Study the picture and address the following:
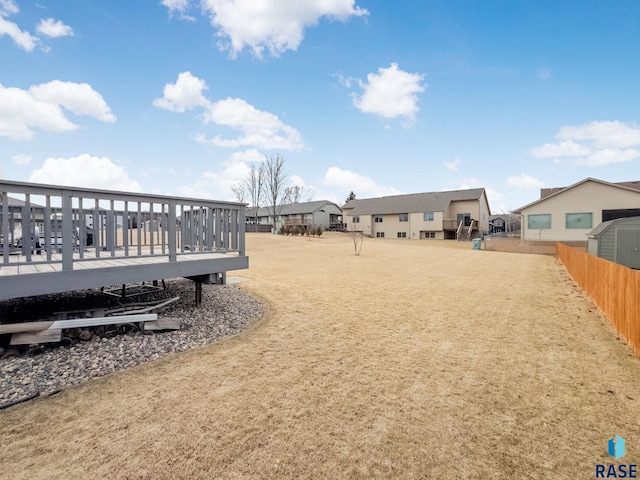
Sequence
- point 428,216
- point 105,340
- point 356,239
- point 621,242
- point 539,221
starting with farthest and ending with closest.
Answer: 1. point 428,216
2. point 356,239
3. point 539,221
4. point 621,242
5. point 105,340

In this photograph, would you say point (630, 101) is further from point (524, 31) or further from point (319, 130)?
point (319, 130)

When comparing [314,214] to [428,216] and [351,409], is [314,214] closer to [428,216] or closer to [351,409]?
[428,216]

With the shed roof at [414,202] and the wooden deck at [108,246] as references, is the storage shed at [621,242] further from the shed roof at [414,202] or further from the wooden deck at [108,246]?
the shed roof at [414,202]

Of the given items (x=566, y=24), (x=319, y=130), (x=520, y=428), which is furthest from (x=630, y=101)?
(x=520, y=428)

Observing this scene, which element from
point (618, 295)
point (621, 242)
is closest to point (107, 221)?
point (618, 295)

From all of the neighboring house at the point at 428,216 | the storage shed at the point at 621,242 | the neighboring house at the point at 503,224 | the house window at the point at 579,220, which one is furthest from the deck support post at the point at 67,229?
the neighboring house at the point at 503,224

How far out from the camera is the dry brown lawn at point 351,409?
7.46 ft

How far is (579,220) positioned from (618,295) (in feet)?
74.3

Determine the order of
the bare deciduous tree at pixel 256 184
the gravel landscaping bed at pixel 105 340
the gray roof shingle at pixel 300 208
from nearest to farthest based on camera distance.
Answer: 1. the gravel landscaping bed at pixel 105 340
2. the bare deciduous tree at pixel 256 184
3. the gray roof shingle at pixel 300 208

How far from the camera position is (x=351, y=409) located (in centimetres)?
301

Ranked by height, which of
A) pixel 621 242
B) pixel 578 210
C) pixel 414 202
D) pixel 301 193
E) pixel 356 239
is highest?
pixel 301 193

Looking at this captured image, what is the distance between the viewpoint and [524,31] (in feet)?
46.6

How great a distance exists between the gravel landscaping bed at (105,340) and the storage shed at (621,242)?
1730cm

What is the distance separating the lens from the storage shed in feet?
45.7
